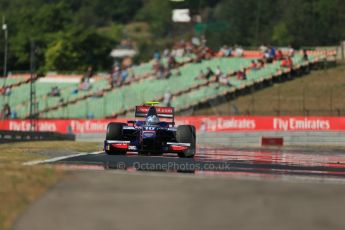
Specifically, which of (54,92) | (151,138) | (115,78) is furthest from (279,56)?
(151,138)

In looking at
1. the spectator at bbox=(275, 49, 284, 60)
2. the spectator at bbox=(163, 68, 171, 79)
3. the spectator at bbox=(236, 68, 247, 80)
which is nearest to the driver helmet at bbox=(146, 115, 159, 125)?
the spectator at bbox=(236, 68, 247, 80)

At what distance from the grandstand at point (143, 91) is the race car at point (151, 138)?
27.8 meters

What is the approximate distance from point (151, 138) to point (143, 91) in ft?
108

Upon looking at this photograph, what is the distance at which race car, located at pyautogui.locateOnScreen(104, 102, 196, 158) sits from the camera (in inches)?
771

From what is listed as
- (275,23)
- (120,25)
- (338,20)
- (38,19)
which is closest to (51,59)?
(38,19)

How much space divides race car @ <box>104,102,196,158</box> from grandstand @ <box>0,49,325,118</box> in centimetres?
2777

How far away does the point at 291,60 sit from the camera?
165 ft

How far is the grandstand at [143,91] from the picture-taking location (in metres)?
49.4

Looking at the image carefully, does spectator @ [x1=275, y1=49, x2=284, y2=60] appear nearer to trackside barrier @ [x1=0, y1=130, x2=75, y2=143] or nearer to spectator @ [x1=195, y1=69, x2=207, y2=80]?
spectator @ [x1=195, y1=69, x2=207, y2=80]

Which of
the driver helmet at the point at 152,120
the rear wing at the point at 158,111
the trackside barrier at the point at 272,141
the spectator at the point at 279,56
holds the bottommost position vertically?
the trackside barrier at the point at 272,141

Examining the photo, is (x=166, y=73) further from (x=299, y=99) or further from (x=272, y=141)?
(x=272, y=141)

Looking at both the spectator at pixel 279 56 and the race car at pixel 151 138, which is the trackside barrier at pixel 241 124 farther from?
the race car at pixel 151 138

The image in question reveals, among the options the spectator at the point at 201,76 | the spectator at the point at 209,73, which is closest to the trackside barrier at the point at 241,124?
the spectator at the point at 201,76

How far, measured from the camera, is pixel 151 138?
19547 mm
